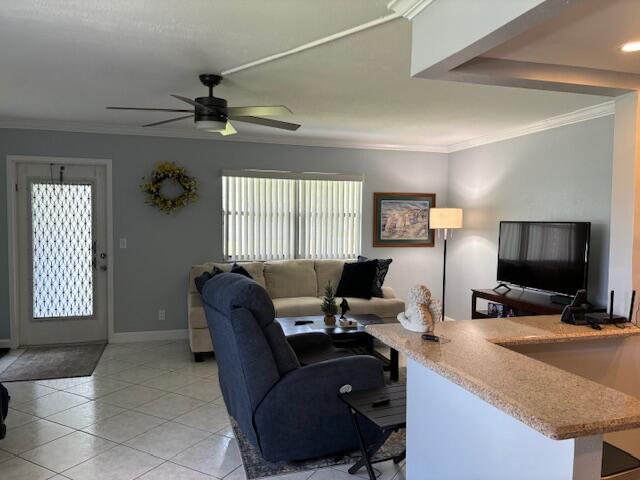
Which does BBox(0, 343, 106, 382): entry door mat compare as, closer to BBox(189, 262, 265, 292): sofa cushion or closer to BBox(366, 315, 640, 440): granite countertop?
BBox(189, 262, 265, 292): sofa cushion

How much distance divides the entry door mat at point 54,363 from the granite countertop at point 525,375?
136 inches

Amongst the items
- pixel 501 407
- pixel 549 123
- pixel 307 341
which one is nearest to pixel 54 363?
pixel 307 341

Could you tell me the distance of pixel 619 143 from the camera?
2.57 m

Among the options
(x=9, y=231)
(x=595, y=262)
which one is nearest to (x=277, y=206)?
(x=9, y=231)

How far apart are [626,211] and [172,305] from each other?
15.1 feet

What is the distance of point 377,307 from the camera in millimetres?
5297

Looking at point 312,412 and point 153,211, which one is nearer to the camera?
point 312,412

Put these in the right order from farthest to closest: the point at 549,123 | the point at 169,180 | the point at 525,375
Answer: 1. the point at 169,180
2. the point at 549,123
3. the point at 525,375

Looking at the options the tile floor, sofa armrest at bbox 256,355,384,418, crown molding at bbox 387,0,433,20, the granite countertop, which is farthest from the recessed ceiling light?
the tile floor

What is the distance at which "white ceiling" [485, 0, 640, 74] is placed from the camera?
5.66 feet

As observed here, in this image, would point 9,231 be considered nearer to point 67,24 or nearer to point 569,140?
point 67,24

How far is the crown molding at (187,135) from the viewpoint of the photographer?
509 centimetres

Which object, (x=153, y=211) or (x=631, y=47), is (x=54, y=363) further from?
(x=631, y=47)

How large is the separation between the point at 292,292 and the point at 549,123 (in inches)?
128
